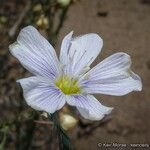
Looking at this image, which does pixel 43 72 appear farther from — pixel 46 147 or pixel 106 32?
pixel 106 32

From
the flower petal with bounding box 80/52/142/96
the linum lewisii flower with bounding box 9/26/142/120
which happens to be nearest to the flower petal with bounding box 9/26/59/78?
the linum lewisii flower with bounding box 9/26/142/120

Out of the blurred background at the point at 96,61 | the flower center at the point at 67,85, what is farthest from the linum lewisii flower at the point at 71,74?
the blurred background at the point at 96,61

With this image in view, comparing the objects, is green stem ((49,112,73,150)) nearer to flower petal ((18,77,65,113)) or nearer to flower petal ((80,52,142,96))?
flower petal ((18,77,65,113))

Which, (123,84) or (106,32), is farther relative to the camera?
(106,32)

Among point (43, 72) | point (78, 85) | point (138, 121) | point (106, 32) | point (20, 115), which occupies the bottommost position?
point (138, 121)

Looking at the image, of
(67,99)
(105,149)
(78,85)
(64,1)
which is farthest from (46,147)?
(67,99)

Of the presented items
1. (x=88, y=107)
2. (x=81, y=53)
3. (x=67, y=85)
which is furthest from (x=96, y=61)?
(x=88, y=107)

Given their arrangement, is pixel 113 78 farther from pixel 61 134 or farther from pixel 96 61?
pixel 96 61
